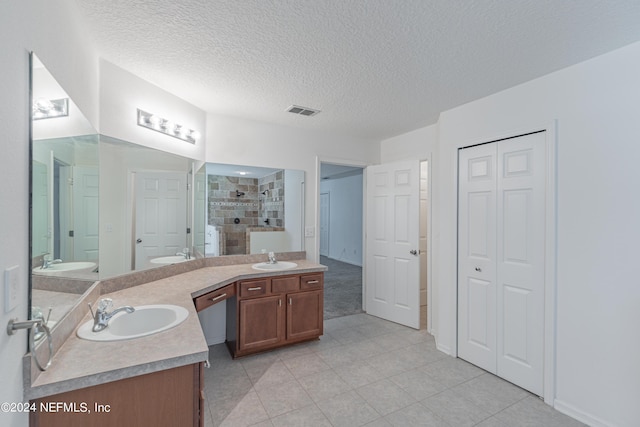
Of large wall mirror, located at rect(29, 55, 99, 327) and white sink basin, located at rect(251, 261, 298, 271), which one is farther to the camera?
white sink basin, located at rect(251, 261, 298, 271)

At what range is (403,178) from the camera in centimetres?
363

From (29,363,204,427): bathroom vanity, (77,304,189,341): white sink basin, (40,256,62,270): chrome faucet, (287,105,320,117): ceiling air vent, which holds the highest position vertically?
(287,105,320,117): ceiling air vent

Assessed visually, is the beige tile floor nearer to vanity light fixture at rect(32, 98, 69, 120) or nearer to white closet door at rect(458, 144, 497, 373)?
white closet door at rect(458, 144, 497, 373)

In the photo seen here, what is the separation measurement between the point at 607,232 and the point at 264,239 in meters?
2.89

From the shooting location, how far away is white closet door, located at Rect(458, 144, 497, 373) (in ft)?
8.22

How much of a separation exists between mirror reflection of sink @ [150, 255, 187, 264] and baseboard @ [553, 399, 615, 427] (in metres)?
3.14

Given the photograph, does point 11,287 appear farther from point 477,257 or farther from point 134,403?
point 477,257

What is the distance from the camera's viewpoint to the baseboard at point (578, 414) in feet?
6.06

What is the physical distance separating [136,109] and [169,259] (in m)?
1.25

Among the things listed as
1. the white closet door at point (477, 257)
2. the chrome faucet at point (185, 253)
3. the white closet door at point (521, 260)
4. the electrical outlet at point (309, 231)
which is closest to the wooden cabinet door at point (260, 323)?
the chrome faucet at point (185, 253)

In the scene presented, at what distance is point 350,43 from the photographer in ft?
5.89

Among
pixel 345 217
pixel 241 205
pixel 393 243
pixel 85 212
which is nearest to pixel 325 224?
pixel 345 217

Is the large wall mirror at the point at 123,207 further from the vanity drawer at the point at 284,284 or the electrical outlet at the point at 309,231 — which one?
the vanity drawer at the point at 284,284

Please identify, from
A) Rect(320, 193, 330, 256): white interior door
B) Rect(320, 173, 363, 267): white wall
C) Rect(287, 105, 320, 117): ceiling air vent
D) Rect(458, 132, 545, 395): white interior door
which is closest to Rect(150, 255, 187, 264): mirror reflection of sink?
Rect(287, 105, 320, 117): ceiling air vent
